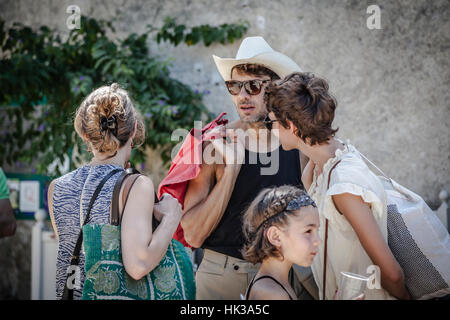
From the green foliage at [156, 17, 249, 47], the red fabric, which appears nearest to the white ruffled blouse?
the red fabric

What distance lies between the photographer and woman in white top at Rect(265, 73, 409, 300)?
175cm

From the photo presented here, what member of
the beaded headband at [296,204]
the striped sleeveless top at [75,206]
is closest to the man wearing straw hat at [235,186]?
Result: the beaded headband at [296,204]

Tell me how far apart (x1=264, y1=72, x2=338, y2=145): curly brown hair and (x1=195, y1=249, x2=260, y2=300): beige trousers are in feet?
2.46

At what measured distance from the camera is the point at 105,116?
186 centimetres

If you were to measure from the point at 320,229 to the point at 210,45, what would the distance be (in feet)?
9.85

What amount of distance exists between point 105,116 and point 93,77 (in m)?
2.81

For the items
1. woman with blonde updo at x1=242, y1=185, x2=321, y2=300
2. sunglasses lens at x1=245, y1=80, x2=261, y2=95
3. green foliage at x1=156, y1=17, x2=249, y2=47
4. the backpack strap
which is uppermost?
green foliage at x1=156, y1=17, x2=249, y2=47

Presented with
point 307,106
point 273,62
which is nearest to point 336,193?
point 307,106

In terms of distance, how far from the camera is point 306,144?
2018 mm

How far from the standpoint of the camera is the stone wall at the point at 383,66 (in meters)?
3.74

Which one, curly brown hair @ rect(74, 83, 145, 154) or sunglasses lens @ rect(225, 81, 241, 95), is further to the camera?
sunglasses lens @ rect(225, 81, 241, 95)

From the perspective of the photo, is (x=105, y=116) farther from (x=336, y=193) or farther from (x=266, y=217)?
(x=336, y=193)

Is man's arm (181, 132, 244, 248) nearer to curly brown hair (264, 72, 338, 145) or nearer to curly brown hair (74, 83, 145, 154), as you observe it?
curly brown hair (264, 72, 338, 145)

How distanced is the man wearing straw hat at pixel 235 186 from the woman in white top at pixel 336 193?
26 centimetres
